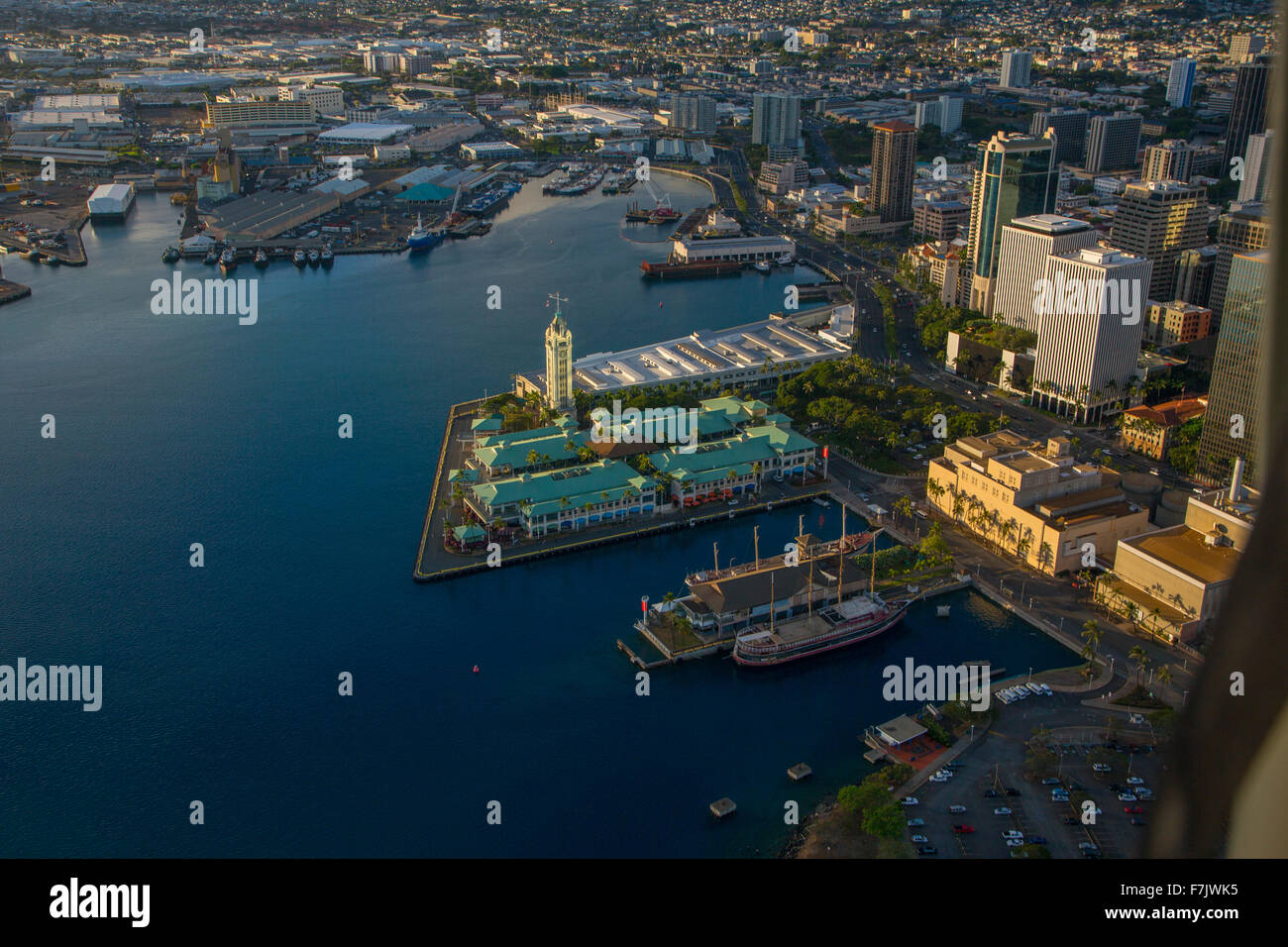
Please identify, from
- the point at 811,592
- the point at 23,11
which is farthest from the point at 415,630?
the point at 23,11

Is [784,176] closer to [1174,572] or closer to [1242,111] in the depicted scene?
[1242,111]

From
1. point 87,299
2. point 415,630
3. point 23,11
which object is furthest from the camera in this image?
point 23,11

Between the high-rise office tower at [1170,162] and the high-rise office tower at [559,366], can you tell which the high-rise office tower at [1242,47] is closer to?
the high-rise office tower at [1170,162]

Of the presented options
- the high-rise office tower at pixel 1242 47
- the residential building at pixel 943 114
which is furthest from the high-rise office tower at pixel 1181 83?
the residential building at pixel 943 114

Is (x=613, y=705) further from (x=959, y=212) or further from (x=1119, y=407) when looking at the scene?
(x=959, y=212)

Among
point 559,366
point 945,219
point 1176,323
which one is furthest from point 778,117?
point 559,366

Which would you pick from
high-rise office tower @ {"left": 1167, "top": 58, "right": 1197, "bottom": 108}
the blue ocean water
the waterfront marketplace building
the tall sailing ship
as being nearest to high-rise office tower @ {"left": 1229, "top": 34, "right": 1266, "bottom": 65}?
high-rise office tower @ {"left": 1167, "top": 58, "right": 1197, "bottom": 108}
